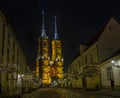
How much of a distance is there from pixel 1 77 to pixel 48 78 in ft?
469

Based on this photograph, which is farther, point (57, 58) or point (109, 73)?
point (57, 58)

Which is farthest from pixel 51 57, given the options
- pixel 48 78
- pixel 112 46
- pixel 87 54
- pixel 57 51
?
pixel 112 46

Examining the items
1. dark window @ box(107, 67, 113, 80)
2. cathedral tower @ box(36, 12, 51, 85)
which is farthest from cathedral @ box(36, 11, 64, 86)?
dark window @ box(107, 67, 113, 80)

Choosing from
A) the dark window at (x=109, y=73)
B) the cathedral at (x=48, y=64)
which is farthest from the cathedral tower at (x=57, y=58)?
the dark window at (x=109, y=73)

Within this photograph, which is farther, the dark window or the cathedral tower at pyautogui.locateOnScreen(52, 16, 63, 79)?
the cathedral tower at pyautogui.locateOnScreen(52, 16, 63, 79)

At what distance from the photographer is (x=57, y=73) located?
177750 mm

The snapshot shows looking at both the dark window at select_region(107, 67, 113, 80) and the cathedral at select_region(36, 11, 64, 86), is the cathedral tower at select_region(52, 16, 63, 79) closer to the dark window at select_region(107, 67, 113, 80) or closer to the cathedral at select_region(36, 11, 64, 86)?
the cathedral at select_region(36, 11, 64, 86)

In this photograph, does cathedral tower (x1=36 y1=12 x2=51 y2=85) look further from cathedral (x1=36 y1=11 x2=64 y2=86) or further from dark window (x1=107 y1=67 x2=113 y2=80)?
dark window (x1=107 y1=67 x2=113 y2=80)

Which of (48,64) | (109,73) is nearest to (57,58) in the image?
(48,64)

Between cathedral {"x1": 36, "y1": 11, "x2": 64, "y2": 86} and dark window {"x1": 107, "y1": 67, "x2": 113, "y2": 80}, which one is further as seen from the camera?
cathedral {"x1": 36, "y1": 11, "x2": 64, "y2": 86}

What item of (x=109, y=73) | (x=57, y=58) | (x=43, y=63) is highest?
(x=57, y=58)

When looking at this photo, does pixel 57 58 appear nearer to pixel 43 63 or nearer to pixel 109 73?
pixel 43 63

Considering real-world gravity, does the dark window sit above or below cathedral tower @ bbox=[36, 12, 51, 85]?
below

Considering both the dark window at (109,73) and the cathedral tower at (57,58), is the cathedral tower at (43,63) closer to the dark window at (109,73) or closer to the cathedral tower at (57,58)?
the cathedral tower at (57,58)
